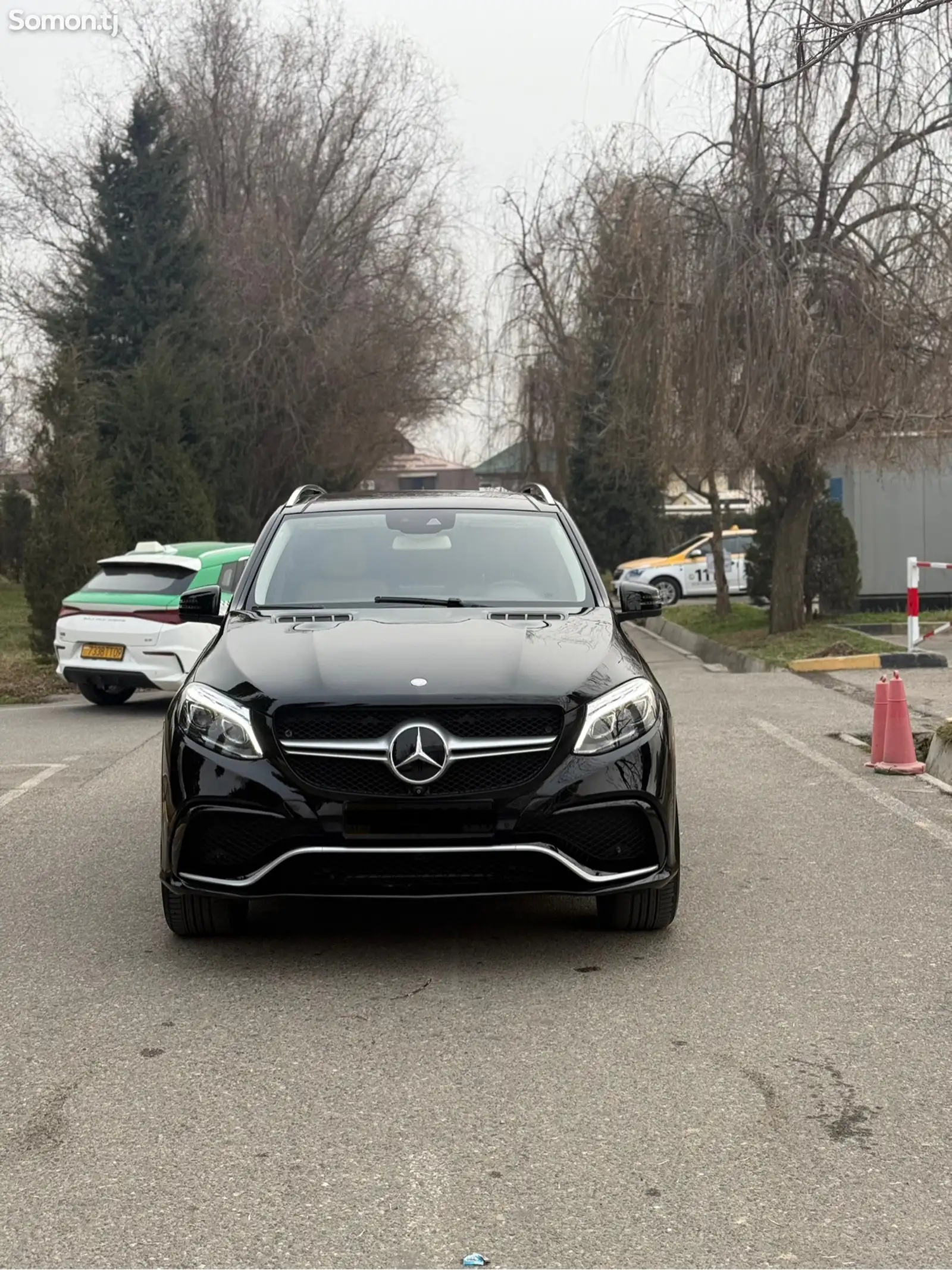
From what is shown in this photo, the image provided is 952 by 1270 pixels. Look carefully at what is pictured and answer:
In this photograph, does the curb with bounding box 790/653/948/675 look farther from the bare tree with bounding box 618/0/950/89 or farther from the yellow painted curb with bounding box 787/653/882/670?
the bare tree with bounding box 618/0/950/89

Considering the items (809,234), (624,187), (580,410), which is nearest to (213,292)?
(580,410)

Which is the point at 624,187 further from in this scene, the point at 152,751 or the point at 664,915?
the point at 664,915

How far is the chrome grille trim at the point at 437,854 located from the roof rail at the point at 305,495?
274cm

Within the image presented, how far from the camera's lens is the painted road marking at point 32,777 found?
10016mm

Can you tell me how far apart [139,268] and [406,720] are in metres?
28.7

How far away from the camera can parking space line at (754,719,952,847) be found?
26.9 ft

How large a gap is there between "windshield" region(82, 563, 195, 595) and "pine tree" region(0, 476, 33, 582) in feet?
85.4

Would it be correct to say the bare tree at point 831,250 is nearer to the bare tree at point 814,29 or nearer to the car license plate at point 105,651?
the bare tree at point 814,29

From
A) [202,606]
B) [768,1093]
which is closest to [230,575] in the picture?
[202,606]

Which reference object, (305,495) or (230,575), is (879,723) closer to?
(305,495)

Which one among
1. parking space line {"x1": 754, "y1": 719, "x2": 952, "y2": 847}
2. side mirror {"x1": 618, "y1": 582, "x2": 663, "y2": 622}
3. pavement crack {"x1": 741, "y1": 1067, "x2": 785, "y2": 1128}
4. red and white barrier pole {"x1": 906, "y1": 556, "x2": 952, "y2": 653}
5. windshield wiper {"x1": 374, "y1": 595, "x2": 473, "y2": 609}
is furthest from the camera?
red and white barrier pole {"x1": 906, "y1": 556, "x2": 952, "y2": 653}

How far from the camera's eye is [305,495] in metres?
8.20

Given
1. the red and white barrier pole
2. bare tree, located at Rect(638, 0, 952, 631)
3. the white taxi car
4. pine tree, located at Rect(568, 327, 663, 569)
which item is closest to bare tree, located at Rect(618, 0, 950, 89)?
bare tree, located at Rect(638, 0, 952, 631)

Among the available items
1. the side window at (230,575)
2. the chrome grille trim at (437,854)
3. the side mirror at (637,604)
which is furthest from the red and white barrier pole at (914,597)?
the chrome grille trim at (437,854)
